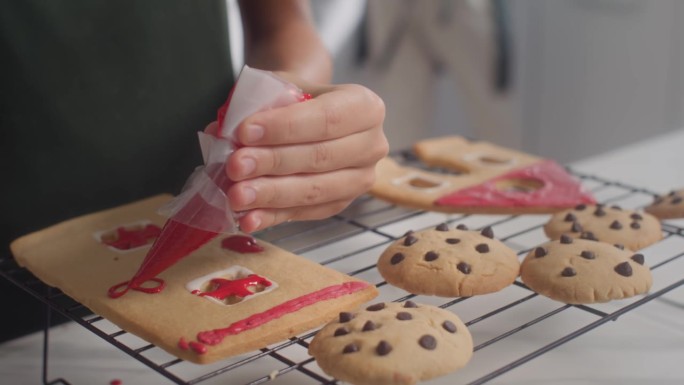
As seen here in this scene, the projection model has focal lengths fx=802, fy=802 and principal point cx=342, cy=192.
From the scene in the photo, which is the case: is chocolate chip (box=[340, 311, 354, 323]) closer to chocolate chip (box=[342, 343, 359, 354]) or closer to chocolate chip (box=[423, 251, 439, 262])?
chocolate chip (box=[342, 343, 359, 354])

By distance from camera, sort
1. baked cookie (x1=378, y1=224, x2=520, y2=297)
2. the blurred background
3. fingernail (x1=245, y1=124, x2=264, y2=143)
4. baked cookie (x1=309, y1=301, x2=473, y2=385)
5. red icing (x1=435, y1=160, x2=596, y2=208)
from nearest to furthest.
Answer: baked cookie (x1=309, y1=301, x2=473, y2=385) < fingernail (x1=245, y1=124, x2=264, y2=143) < baked cookie (x1=378, y1=224, x2=520, y2=297) < red icing (x1=435, y1=160, x2=596, y2=208) < the blurred background

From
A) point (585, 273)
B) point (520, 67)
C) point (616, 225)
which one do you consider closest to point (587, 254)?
point (585, 273)

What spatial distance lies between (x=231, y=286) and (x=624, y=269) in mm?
477

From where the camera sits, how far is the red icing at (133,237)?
1.05m

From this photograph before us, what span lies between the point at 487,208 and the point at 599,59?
222cm

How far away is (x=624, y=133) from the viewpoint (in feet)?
10.6

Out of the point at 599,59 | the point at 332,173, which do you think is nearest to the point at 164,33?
the point at 332,173

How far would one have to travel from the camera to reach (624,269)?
98 centimetres

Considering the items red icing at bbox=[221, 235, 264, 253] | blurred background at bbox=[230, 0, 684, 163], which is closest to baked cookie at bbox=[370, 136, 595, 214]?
red icing at bbox=[221, 235, 264, 253]

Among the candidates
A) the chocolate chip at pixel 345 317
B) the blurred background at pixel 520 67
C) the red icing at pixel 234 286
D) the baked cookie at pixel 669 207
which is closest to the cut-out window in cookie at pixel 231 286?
the red icing at pixel 234 286

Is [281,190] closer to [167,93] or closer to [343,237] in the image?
[343,237]

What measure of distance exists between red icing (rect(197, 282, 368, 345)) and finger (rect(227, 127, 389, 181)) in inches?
6.0

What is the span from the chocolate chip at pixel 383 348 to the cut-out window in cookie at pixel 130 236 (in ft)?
1.35

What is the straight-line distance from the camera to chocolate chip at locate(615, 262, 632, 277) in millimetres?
980
